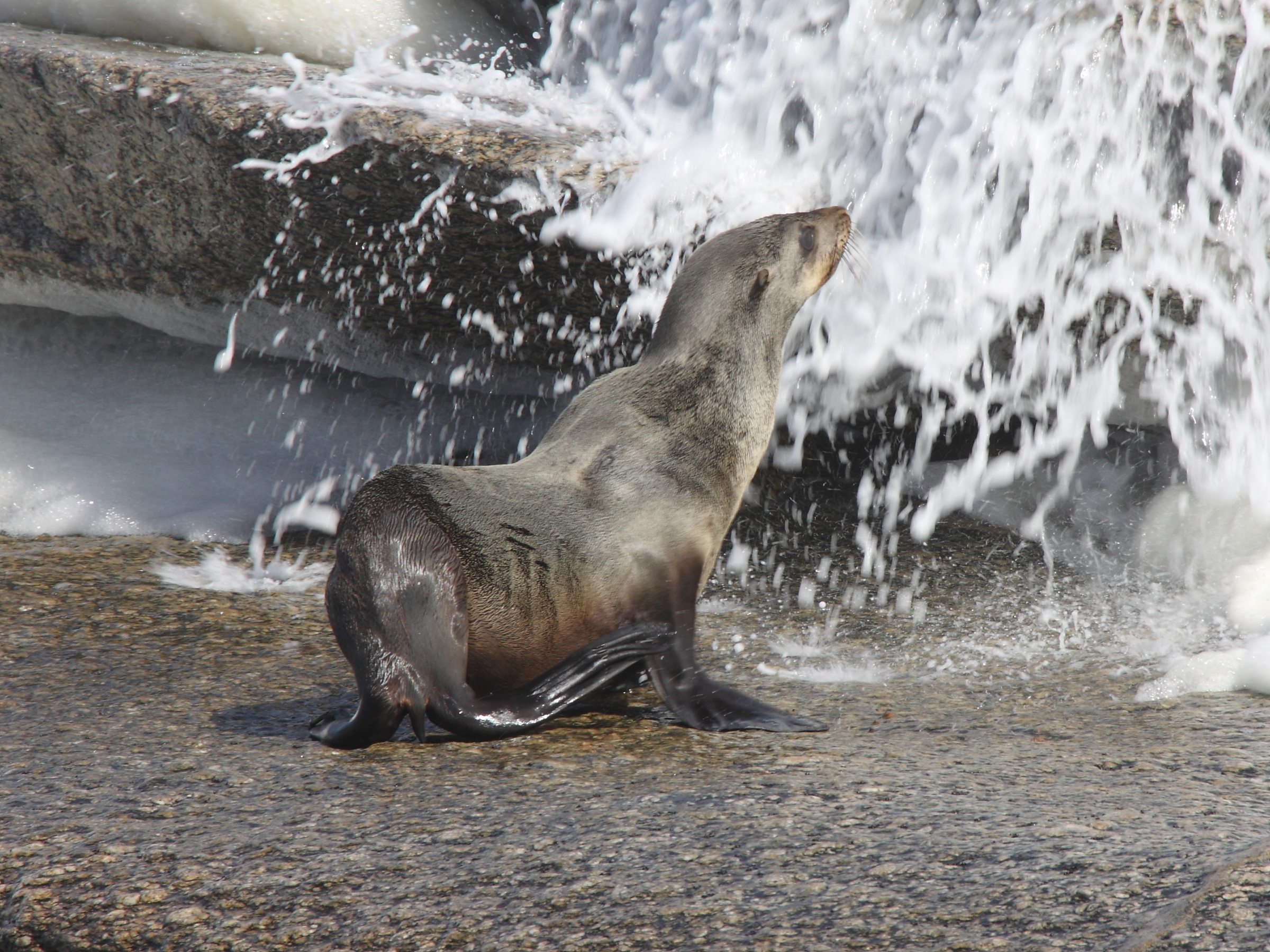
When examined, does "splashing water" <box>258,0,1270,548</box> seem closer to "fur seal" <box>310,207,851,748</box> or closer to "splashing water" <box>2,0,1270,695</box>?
"splashing water" <box>2,0,1270,695</box>

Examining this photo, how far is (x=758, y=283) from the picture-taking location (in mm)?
3602

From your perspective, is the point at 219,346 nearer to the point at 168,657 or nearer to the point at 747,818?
the point at 168,657

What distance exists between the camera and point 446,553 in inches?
104

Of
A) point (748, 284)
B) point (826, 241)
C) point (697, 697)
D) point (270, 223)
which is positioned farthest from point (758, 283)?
point (270, 223)

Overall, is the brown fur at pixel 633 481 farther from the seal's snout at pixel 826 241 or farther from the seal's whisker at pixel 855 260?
the seal's whisker at pixel 855 260

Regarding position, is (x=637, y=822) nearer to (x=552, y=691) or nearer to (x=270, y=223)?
(x=552, y=691)

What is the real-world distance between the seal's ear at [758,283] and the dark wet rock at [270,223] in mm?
1176

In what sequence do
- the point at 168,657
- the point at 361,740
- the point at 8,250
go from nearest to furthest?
1. the point at 361,740
2. the point at 168,657
3. the point at 8,250

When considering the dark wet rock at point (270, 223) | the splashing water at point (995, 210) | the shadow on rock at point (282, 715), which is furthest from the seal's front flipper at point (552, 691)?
the dark wet rock at point (270, 223)

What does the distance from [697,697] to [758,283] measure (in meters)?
1.49

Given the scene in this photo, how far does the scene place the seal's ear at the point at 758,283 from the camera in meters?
3.60

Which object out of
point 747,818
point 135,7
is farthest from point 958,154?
point 135,7

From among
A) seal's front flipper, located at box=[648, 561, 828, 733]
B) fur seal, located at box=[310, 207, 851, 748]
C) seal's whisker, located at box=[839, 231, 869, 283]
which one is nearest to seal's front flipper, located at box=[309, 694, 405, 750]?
fur seal, located at box=[310, 207, 851, 748]

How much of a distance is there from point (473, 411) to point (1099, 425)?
3038 mm
